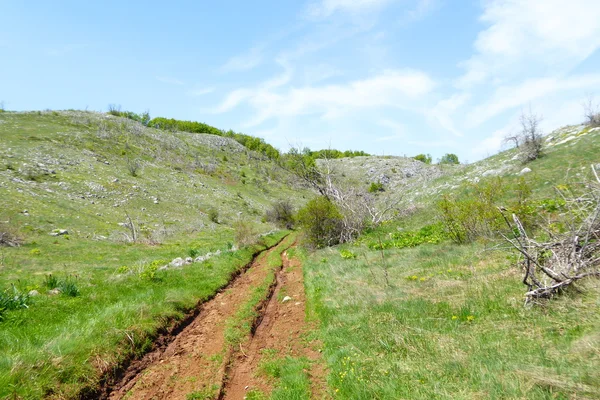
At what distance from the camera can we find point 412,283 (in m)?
9.02

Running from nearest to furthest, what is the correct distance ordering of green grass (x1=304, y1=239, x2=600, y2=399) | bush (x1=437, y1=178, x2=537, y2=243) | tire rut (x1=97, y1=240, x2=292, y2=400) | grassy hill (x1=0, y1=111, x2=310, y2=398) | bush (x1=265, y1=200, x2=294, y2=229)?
green grass (x1=304, y1=239, x2=600, y2=399) → tire rut (x1=97, y1=240, x2=292, y2=400) → grassy hill (x1=0, y1=111, x2=310, y2=398) → bush (x1=437, y1=178, x2=537, y2=243) → bush (x1=265, y1=200, x2=294, y2=229)

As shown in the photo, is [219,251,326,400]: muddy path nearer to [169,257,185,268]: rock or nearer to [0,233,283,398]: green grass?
[0,233,283,398]: green grass

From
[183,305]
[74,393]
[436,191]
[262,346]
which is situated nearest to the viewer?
[74,393]

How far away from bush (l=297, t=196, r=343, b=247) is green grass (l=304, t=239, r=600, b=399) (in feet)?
36.0

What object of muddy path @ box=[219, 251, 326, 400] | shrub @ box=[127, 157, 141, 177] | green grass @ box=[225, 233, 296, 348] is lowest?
muddy path @ box=[219, 251, 326, 400]

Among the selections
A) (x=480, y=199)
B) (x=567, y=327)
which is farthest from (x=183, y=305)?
(x=480, y=199)

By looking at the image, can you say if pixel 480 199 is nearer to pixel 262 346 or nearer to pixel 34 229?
pixel 262 346

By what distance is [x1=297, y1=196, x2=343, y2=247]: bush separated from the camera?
20.3 meters

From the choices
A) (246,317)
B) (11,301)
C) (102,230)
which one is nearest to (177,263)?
(246,317)

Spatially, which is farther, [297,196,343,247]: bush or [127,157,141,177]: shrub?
[127,157,141,177]: shrub

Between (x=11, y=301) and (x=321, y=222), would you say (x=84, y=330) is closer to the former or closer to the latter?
(x=11, y=301)

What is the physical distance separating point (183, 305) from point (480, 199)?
43.0 ft

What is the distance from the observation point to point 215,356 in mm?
6859

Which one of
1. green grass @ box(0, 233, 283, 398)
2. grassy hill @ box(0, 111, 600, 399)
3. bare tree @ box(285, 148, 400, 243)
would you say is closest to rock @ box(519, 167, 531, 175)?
grassy hill @ box(0, 111, 600, 399)
